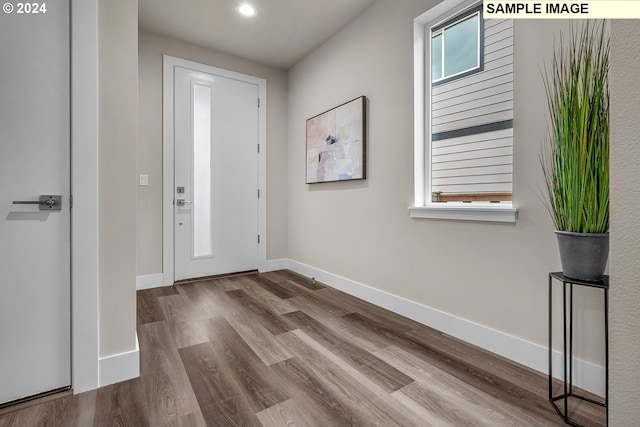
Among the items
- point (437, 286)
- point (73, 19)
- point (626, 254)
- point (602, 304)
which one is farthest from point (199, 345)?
point (602, 304)

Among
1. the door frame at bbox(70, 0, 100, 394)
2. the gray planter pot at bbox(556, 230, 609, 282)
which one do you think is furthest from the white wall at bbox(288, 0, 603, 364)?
the door frame at bbox(70, 0, 100, 394)

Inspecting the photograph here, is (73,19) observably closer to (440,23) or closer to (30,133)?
(30,133)

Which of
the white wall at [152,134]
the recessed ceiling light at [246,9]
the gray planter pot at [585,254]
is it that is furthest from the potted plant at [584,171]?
the white wall at [152,134]

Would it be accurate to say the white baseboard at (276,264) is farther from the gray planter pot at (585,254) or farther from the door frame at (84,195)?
the gray planter pot at (585,254)

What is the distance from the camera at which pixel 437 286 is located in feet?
7.20

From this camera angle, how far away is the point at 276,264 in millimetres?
4090

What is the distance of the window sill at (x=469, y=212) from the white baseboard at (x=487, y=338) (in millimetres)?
685

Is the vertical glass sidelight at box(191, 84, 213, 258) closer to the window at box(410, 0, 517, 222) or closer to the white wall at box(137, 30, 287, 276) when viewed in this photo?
the white wall at box(137, 30, 287, 276)

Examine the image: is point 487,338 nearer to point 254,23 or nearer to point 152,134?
point 254,23

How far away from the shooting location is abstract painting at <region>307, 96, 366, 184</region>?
2.82 metres

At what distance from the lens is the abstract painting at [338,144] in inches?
111

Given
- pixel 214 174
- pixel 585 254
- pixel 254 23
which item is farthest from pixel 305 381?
pixel 254 23

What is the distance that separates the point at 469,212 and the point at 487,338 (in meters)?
0.80

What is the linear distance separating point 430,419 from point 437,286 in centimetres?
105
